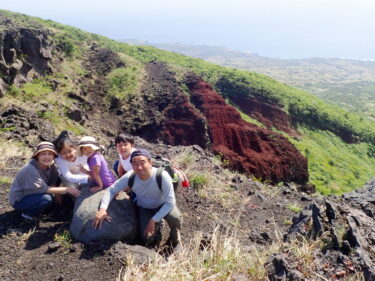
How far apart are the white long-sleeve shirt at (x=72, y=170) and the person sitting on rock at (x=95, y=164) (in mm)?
88

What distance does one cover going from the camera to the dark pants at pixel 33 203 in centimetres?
510

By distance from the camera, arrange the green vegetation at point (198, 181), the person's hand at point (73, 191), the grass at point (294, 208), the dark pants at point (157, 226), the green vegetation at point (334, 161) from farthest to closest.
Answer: the green vegetation at point (334, 161), the grass at point (294, 208), the green vegetation at point (198, 181), the person's hand at point (73, 191), the dark pants at point (157, 226)

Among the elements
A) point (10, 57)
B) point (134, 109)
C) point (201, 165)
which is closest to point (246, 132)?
point (134, 109)

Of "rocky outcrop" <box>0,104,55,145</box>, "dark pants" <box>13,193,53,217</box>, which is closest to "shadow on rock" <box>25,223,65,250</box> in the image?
"dark pants" <box>13,193,53,217</box>

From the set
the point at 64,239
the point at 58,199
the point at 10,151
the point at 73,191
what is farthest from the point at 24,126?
the point at 64,239

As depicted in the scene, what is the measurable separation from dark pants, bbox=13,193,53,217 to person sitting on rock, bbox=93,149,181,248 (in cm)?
108

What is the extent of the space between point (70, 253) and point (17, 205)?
4.31 ft

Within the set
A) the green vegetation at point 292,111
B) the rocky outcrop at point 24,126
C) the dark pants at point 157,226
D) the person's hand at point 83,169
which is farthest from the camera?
the green vegetation at point 292,111

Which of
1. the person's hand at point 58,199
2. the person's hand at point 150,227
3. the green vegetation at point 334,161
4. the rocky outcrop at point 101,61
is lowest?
the green vegetation at point 334,161

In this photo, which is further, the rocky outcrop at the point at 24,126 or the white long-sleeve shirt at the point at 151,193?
the rocky outcrop at the point at 24,126

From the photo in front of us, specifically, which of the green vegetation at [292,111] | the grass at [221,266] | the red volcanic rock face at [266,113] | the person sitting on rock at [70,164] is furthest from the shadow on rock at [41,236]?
the red volcanic rock face at [266,113]

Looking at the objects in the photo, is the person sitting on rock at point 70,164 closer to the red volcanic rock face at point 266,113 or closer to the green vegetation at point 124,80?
the green vegetation at point 124,80

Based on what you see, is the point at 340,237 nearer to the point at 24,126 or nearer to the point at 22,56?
the point at 24,126

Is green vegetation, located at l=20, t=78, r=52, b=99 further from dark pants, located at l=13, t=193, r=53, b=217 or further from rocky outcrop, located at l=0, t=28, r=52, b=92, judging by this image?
dark pants, located at l=13, t=193, r=53, b=217
